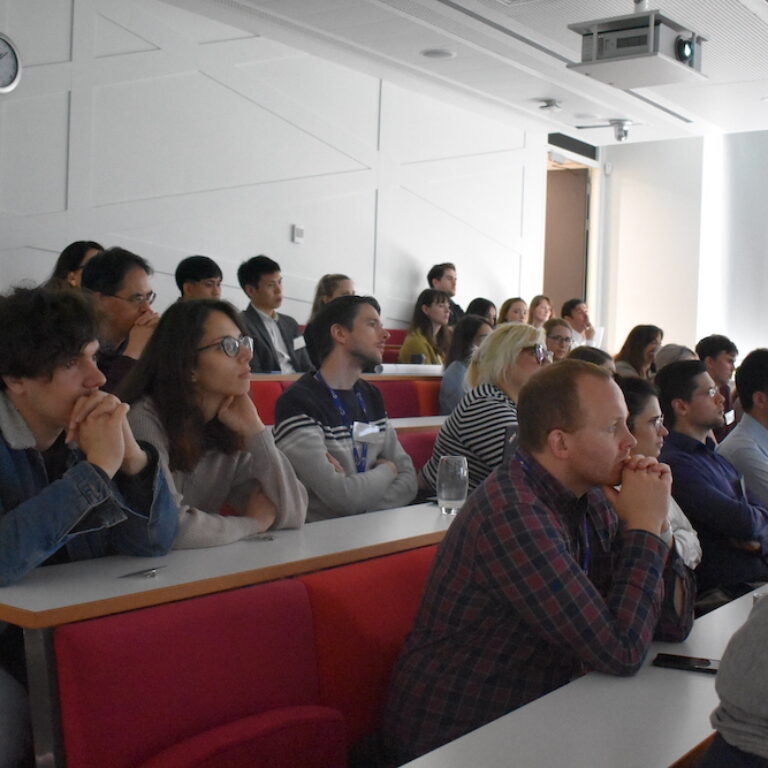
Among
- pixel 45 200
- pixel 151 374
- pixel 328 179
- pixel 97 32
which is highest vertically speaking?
pixel 97 32

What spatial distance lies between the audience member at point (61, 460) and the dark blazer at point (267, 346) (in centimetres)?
346

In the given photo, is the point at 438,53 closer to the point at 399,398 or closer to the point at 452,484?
the point at 399,398

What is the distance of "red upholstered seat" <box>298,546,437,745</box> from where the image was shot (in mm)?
1866

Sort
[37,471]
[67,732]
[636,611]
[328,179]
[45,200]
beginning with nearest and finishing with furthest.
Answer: [67,732] → [636,611] → [37,471] → [45,200] → [328,179]

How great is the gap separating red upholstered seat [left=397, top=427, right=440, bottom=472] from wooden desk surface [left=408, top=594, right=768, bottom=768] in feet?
7.10

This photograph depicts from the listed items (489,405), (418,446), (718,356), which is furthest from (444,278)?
(489,405)

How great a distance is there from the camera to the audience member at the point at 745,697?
923mm

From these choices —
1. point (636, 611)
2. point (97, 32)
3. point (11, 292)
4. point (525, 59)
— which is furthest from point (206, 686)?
point (525, 59)

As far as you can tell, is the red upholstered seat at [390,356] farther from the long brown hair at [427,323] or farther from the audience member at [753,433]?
the audience member at [753,433]

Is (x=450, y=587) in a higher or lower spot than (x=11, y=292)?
lower

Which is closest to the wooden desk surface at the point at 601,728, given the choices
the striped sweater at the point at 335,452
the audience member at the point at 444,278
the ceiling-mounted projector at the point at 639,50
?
the striped sweater at the point at 335,452

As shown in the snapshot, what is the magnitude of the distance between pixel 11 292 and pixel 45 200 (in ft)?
13.7

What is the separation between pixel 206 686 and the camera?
65.4 inches

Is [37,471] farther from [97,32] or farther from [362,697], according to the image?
[97,32]
